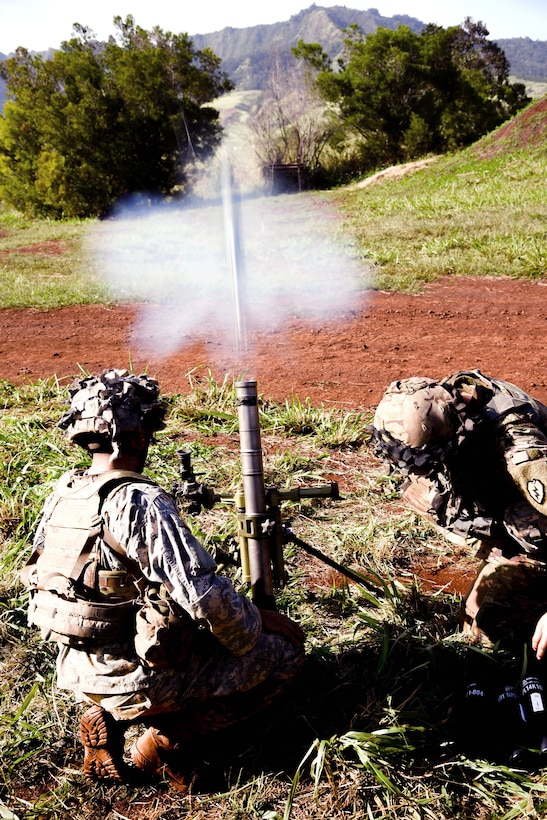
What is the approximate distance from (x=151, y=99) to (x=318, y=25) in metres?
116

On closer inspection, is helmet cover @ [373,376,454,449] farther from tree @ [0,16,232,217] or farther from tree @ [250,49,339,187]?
tree @ [0,16,232,217]

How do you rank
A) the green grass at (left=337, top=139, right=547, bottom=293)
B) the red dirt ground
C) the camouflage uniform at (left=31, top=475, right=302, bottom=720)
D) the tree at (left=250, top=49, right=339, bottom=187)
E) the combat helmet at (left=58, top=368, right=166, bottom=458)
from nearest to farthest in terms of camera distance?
1. the camouflage uniform at (left=31, top=475, right=302, bottom=720)
2. the combat helmet at (left=58, top=368, right=166, bottom=458)
3. the red dirt ground
4. the green grass at (left=337, top=139, right=547, bottom=293)
5. the tree at (left=250, top=49, right=339, bottom=187)

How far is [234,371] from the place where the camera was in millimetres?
5980

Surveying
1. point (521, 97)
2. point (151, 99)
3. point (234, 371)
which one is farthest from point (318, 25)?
point (234, 371)

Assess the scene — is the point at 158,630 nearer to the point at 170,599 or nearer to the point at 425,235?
the point at 170,599

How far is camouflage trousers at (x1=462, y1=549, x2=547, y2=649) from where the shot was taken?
2.71 m

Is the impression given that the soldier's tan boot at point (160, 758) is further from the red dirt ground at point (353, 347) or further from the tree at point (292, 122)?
the tree at point (292, 122)

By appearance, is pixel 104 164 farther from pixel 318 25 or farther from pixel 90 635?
pixel 318 25

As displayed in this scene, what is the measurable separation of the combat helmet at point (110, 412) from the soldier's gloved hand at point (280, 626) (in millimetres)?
775

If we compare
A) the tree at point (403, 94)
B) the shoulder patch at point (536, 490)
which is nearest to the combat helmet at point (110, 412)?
the shoulder patch at point (536, 490)

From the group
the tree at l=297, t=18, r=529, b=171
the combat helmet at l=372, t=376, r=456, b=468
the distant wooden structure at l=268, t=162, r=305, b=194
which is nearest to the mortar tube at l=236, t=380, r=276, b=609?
the combat helmet at l=372, t=376, r=456, b=468

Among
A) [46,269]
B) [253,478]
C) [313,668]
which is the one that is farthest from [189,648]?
[46,269]

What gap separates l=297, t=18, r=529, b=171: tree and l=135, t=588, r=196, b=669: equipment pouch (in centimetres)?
2504

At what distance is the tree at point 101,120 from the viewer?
68.0ft
